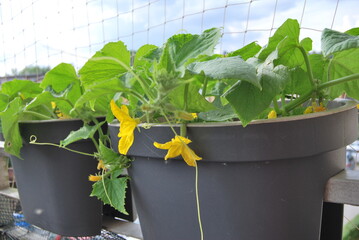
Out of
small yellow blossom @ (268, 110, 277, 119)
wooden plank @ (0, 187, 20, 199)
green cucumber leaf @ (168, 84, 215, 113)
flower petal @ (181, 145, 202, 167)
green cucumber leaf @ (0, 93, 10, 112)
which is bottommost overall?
wooden plank @ (0, 187, 20, 199)

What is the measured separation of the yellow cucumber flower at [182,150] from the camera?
1.10 feet

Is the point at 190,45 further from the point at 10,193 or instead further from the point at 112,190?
the point at 10,193

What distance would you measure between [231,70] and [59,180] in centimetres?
45

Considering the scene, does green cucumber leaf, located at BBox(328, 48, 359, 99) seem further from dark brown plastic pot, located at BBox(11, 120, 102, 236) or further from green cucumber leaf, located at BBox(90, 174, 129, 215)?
dark brown plastic pot, located at BBox(11, 120, 102, 236)

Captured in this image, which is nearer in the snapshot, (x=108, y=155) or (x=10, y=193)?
(x=108, y=155)

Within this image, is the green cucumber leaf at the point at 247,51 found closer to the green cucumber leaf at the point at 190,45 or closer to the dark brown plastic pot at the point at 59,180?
the green cucumber leaf at the point at 190,45

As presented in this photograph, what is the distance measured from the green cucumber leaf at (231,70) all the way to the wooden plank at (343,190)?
173 mm

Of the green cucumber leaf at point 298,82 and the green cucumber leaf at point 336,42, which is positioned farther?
the green cucumber leaf at point 298,82

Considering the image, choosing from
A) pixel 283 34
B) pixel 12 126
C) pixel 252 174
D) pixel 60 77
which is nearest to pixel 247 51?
pixel 283 34

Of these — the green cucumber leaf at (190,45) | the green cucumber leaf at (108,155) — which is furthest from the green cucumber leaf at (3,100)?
the green cucumber leaf at (190,45)

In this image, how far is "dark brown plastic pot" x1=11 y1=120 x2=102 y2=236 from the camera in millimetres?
597

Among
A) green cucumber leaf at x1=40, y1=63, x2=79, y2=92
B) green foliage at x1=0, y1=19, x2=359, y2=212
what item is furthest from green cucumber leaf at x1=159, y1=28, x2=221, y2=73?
green cucumber leaf at x1=40, y1=63, x2=79, y2=92

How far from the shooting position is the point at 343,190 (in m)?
0.38

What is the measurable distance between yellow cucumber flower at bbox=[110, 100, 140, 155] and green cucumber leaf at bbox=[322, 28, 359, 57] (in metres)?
0.20
